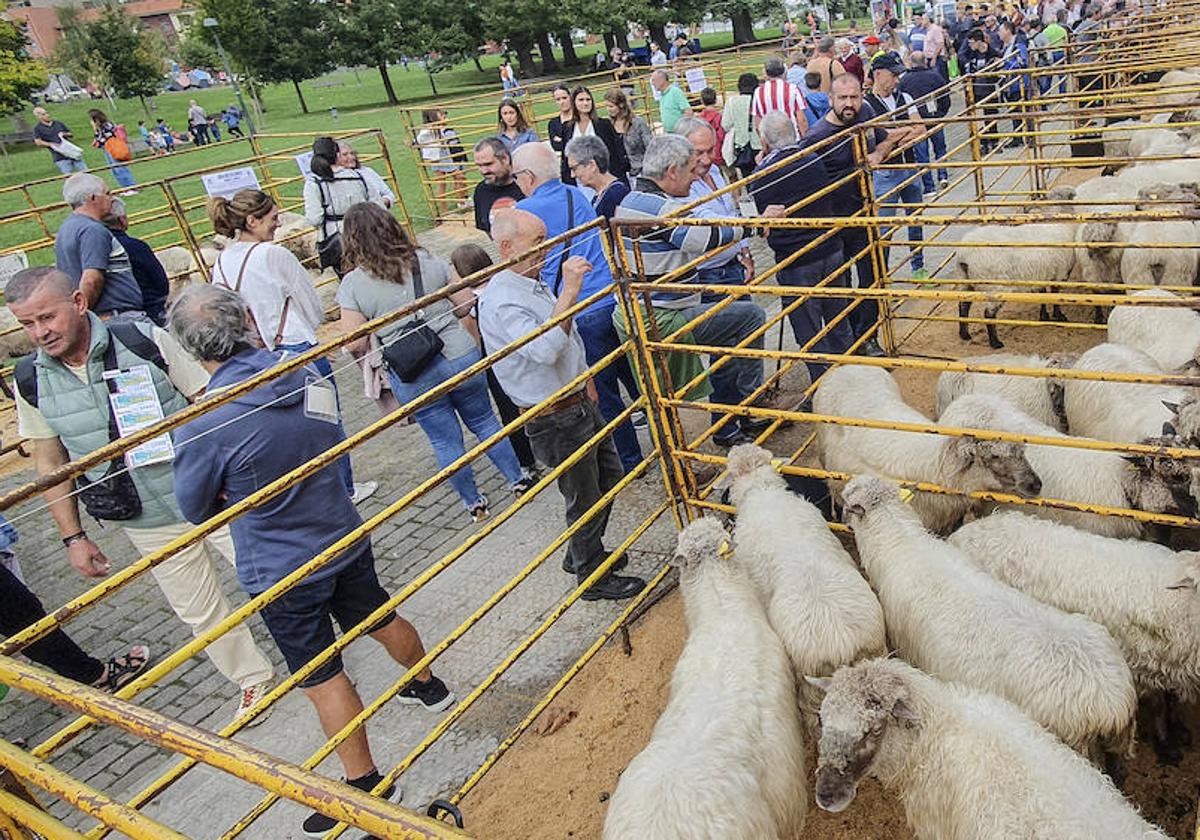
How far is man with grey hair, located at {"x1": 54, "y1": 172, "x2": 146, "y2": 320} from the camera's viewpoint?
232 inches

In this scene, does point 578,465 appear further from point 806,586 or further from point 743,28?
point 743,28

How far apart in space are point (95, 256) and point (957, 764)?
21.0ft

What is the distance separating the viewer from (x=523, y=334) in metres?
4.18

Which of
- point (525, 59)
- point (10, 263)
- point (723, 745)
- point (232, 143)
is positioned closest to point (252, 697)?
point (723, 745)

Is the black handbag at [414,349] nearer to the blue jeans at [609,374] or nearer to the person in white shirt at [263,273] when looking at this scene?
the person in white shirt at [263,273]

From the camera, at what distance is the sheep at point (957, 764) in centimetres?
233

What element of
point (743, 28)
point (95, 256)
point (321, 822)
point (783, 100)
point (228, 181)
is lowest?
point (321, 822)

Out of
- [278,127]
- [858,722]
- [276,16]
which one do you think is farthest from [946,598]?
[276,16]

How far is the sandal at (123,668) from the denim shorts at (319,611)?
2.34 meters

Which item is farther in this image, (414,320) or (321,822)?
(414,320)

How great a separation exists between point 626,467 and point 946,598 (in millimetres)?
3016

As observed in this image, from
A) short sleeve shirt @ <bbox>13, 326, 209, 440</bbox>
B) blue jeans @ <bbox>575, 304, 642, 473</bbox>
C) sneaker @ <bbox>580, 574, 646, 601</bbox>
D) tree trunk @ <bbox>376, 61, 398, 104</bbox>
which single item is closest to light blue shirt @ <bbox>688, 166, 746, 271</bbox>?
blue jeans @ <bbox>575, 304, 642, 473</bbox>

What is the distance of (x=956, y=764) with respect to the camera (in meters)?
2.59

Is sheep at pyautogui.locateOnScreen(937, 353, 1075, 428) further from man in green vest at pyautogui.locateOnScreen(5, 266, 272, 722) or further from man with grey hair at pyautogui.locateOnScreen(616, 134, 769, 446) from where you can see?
man in green vest at pyautogui.locateOnScreen(5, 266, 272, 722)
